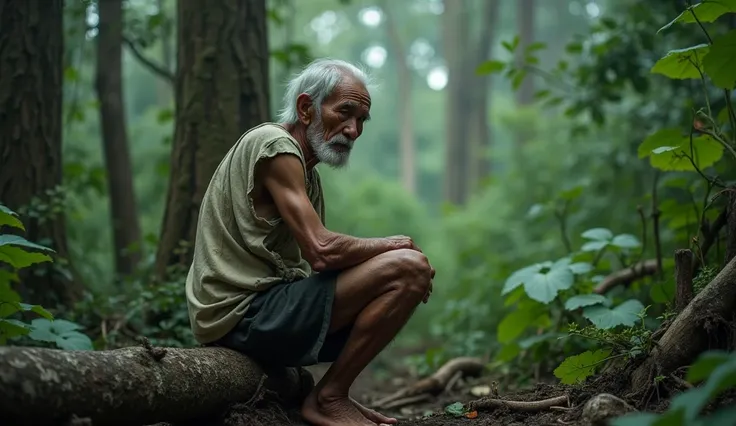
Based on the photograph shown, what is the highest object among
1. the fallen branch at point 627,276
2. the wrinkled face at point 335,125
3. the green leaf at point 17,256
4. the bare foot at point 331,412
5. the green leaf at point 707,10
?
the green leaf at point 707,10

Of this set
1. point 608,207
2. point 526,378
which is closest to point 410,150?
point 608,207

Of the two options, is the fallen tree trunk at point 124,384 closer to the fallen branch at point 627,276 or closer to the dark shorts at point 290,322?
the dark shorts at point 290,322

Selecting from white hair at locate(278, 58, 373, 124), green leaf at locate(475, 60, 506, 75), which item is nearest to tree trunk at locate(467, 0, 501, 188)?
green leaf at locate(475, 60, 506, 75)

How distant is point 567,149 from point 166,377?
1193 centimetres

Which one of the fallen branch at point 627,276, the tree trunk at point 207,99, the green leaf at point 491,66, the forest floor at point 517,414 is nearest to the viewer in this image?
the forest floor at point 517,414

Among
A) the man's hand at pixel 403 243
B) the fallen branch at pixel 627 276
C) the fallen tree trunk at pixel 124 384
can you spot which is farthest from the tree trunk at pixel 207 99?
the fallen branch at pixel 627 276

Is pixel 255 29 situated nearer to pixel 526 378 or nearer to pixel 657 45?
pixel 526 378

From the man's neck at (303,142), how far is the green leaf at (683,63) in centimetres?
A: 188

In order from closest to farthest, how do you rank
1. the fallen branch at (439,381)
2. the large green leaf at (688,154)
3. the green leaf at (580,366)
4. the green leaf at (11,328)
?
the green leaf at (11,328), the green leaf at (580,366), the large green leaf at (688,154), the fallen branch at (439,381)

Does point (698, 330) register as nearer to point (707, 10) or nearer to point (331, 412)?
point (707, 10)

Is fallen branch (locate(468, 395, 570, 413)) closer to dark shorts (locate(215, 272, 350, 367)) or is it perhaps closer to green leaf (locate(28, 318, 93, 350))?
dark shorts (locate(215, 272, 350, 367))

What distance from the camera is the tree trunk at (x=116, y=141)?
779 cm

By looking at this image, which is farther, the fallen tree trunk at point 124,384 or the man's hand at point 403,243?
the man's hand at point 403,243

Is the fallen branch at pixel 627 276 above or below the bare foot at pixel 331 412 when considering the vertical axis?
above
